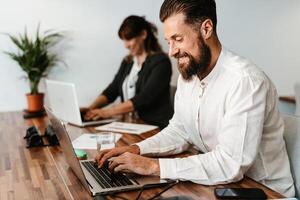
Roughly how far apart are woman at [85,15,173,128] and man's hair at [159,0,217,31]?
1.21 metres

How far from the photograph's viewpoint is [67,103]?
7.82ft

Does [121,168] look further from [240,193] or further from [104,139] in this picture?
[104,139]

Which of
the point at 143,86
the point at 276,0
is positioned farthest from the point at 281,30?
the point at 143,86

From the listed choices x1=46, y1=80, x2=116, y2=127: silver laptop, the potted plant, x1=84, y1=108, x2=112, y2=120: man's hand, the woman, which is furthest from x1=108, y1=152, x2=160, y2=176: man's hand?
the potted plant

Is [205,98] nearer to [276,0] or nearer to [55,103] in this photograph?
[55,103]

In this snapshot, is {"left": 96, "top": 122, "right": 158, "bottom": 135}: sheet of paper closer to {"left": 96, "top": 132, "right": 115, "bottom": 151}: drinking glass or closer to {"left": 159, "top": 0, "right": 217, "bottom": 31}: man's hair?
{"left": 96, "top": 132, "right": 115, "bottom": 151}: drinking glass

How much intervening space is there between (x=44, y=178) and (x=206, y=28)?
0.81 m

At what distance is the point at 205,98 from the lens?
1.52m

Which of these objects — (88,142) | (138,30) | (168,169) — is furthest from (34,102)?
(168,169)

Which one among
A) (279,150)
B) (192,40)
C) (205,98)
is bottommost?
(279,150)

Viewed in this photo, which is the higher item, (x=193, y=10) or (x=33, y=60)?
(x=193, y=10)

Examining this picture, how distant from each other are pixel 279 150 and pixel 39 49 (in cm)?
198

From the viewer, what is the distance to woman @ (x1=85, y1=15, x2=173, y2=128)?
8.80ft

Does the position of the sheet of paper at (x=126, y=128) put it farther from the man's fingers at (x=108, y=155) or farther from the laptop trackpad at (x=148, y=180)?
the laptop trackpad at (x=148, y=180)
